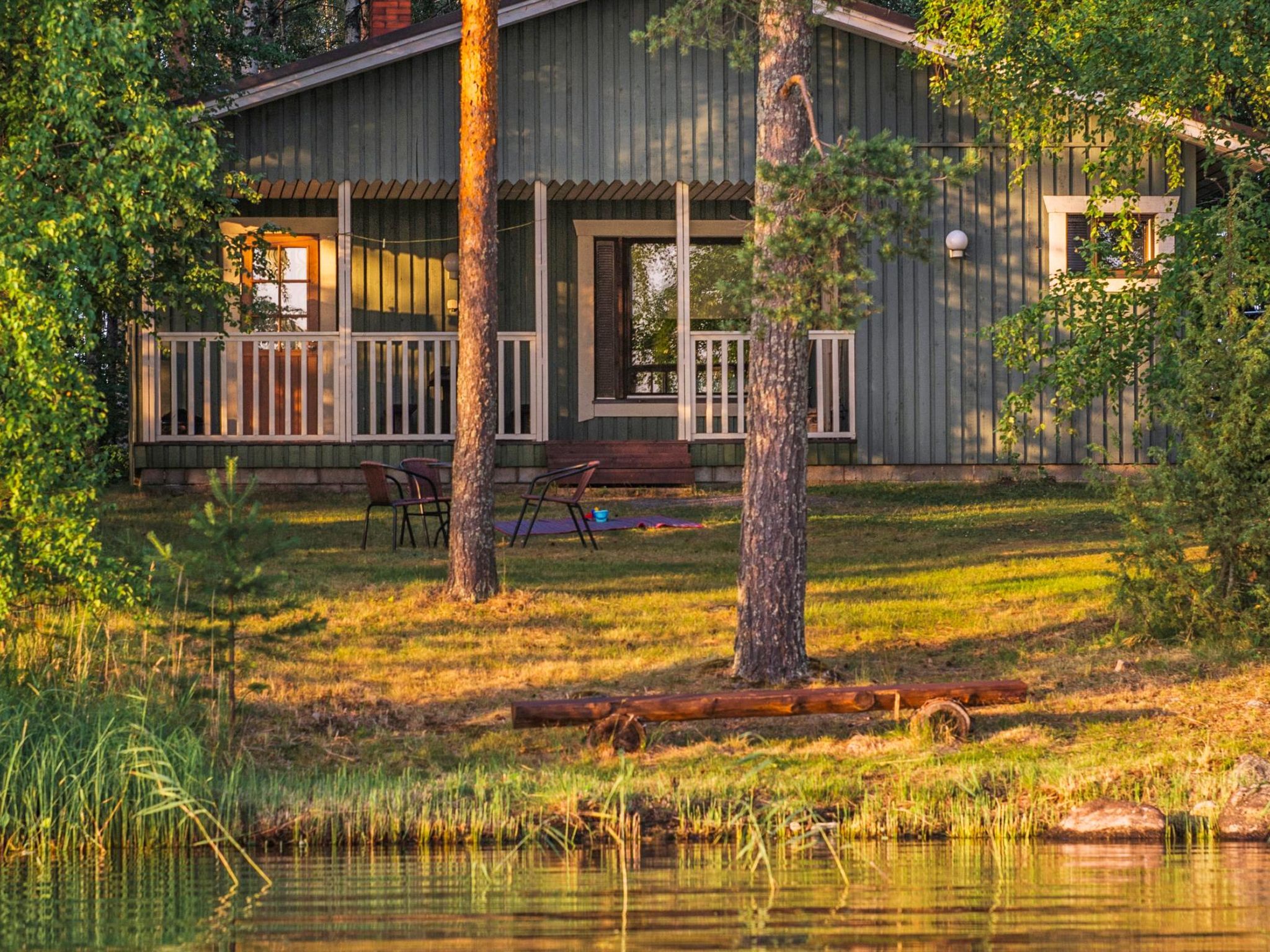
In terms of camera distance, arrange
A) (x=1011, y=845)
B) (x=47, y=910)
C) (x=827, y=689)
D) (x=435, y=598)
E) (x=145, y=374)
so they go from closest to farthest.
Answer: (x=47, y=910) → (x=1011, y=845) → (x=827, y=689) → (x=435, y=598) → (x=145, y=374)

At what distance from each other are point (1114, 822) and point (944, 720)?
1.32m

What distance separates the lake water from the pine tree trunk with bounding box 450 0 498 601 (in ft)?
14.5

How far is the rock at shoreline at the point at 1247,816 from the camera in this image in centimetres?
724

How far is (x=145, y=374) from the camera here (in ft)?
54.7

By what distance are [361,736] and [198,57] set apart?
10973mm

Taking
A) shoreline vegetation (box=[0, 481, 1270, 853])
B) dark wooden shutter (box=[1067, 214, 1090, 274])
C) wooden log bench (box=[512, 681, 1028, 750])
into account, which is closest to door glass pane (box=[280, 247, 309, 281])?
shoreline vegetation (box=[0, 481, 1270, 853])

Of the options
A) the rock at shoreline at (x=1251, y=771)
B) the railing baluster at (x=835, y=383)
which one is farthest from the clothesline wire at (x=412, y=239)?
the rock at shoreline at (x=1251, y=771)

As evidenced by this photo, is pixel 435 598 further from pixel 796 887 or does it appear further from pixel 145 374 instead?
pixel 145 374

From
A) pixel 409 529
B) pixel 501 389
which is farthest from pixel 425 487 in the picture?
pixel 501 389

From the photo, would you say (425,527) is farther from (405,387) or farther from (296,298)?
(296,298)

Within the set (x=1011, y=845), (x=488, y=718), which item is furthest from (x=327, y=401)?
(x=1011, y=845)

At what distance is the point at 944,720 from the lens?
8.48 meters

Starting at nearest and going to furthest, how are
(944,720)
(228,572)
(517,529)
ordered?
(228,572)
(944,720)
(517,529)

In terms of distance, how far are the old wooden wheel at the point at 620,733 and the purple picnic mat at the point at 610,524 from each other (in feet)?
18.7
